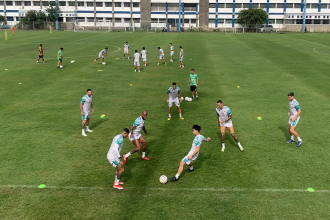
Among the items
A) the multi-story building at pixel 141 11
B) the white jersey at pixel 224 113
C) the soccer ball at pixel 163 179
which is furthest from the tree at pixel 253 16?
the soccer ball at pixel 163 179

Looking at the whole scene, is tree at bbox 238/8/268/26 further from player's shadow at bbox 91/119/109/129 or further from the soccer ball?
the soccer ball

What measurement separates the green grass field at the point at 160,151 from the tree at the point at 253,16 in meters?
70.6

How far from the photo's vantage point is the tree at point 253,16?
92.8m

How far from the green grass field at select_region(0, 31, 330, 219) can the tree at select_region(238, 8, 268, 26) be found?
70647 mm

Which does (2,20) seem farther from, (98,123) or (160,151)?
(160,151)

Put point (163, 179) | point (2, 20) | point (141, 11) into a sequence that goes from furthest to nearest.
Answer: point (141, 11)
point (2, 20)
point (163, 179)

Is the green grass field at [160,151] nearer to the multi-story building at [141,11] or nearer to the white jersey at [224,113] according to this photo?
the white jersey at [224,113]

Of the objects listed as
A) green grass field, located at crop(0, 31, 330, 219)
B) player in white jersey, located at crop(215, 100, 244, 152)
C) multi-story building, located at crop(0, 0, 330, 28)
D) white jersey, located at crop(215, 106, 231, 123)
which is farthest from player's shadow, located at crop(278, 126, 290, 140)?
multi-story building, located at crop(0, 0, 330, 28)

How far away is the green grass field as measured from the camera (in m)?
9.45

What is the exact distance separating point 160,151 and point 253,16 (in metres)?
89.5

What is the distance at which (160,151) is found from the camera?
13297 mm

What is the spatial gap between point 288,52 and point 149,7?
74578 mm

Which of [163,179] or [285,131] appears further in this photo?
[285,131]

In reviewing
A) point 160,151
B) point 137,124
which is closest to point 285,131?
point 160,151
